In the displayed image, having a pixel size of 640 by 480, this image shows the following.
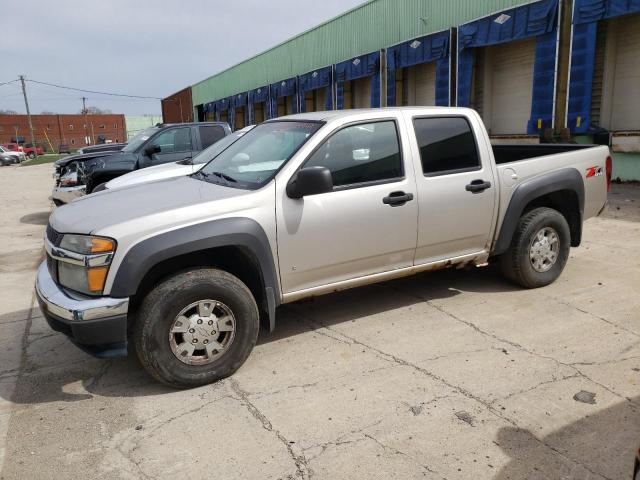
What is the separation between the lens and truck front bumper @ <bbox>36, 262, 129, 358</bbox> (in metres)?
3.22

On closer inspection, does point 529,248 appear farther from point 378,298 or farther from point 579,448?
point 579,448

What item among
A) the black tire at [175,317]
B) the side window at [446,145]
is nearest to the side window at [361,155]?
the side window at [446,145]

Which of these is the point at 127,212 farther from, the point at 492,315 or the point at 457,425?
the point at 492,315

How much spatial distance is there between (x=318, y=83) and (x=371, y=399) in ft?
76.7

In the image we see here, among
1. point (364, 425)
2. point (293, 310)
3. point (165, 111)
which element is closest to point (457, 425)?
point (364, 425)

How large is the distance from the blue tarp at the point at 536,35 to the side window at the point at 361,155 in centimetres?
1095

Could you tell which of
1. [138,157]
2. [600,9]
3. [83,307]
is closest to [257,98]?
[600,9]

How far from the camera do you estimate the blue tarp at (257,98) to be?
103 feet

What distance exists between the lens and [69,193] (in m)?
9.95

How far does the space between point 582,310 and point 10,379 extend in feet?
15.3

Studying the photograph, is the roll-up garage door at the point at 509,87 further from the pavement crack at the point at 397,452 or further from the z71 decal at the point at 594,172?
the pavement crack at the point at 397,452

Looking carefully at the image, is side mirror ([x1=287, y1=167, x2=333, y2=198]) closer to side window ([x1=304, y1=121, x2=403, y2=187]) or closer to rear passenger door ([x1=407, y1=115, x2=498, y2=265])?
side window ([x1=304, y1=121, x2=403, y2=187])

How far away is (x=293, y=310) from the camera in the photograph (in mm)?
4988

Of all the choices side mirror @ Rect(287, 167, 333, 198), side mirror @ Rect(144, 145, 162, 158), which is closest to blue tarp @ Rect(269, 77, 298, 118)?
side mirror @ Rect(144, 145, 162, 158)
